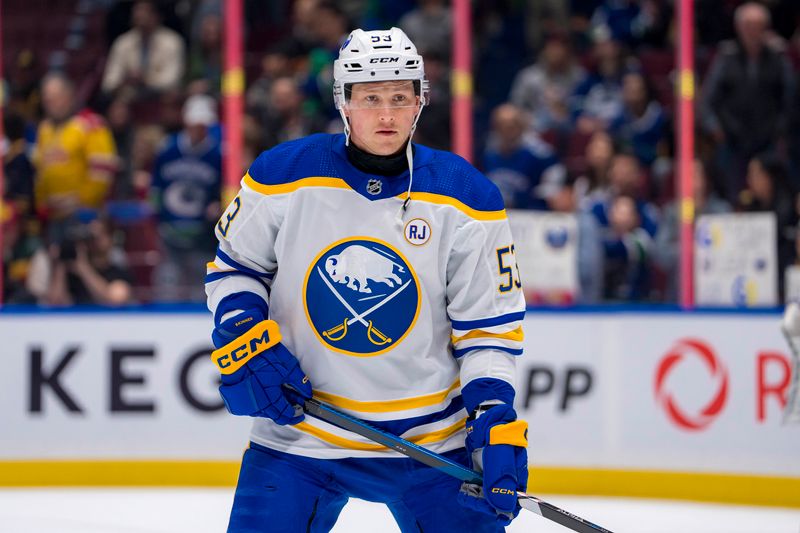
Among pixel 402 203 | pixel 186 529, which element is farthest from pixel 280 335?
pixel 186 529

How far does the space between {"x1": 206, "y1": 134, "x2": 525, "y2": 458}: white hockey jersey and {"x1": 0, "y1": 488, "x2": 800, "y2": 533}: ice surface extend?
192cm

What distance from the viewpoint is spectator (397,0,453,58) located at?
6723mm

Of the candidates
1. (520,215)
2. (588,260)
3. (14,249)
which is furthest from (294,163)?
(14,249)

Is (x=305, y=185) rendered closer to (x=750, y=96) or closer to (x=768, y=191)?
(x=768, y=191)

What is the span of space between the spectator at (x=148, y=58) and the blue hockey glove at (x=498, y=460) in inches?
193

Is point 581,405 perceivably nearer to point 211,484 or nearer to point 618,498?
point 618,498

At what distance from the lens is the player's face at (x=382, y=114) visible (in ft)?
7.57

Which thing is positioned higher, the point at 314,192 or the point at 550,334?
the point at 314,192

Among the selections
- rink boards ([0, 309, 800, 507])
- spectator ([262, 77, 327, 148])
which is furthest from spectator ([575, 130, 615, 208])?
spectator ([262, 77, 327, 148])

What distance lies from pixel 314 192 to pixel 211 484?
2993 mm

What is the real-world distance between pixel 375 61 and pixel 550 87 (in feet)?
14.8

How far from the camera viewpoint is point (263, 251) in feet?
7.82

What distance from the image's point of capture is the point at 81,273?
5.80 m

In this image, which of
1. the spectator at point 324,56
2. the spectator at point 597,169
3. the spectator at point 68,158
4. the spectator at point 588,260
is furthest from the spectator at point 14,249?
the spectator at point 597,169
